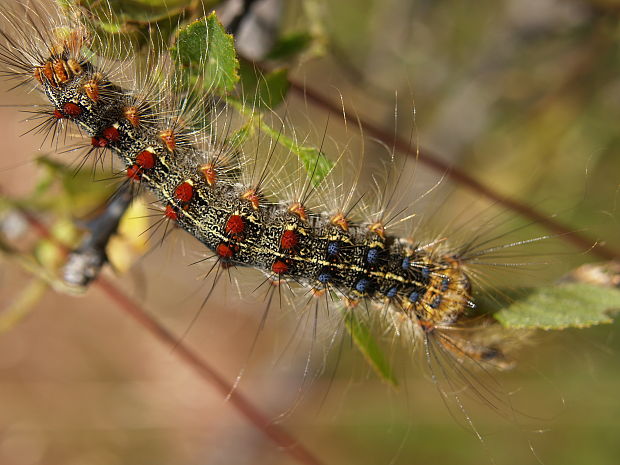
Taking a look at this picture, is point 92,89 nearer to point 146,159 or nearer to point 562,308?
point 146,159

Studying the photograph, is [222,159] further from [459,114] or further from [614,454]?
[614,454]

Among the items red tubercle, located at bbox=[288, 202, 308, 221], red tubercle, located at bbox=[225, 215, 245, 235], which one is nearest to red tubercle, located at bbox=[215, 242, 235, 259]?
red tubercle, located at bbox=[225, 215, 245, 235]

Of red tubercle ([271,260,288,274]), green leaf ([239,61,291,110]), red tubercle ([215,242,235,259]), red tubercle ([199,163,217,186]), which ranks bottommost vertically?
red tubercle ([215,242,235,259])

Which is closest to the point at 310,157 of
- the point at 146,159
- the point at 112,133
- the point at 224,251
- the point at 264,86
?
the point at 264,86

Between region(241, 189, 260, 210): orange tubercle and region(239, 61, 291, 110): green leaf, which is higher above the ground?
region(239, 61, 291, 110): green leaf

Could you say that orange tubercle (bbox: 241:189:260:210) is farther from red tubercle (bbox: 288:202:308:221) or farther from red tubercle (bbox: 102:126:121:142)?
red tubercle (bbox: 102:126:121:142)

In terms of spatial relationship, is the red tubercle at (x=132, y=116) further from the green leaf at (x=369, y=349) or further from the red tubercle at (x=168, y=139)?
the green leaf at (x=369, y=349)

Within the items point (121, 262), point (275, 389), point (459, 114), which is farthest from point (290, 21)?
point (275, 389)
